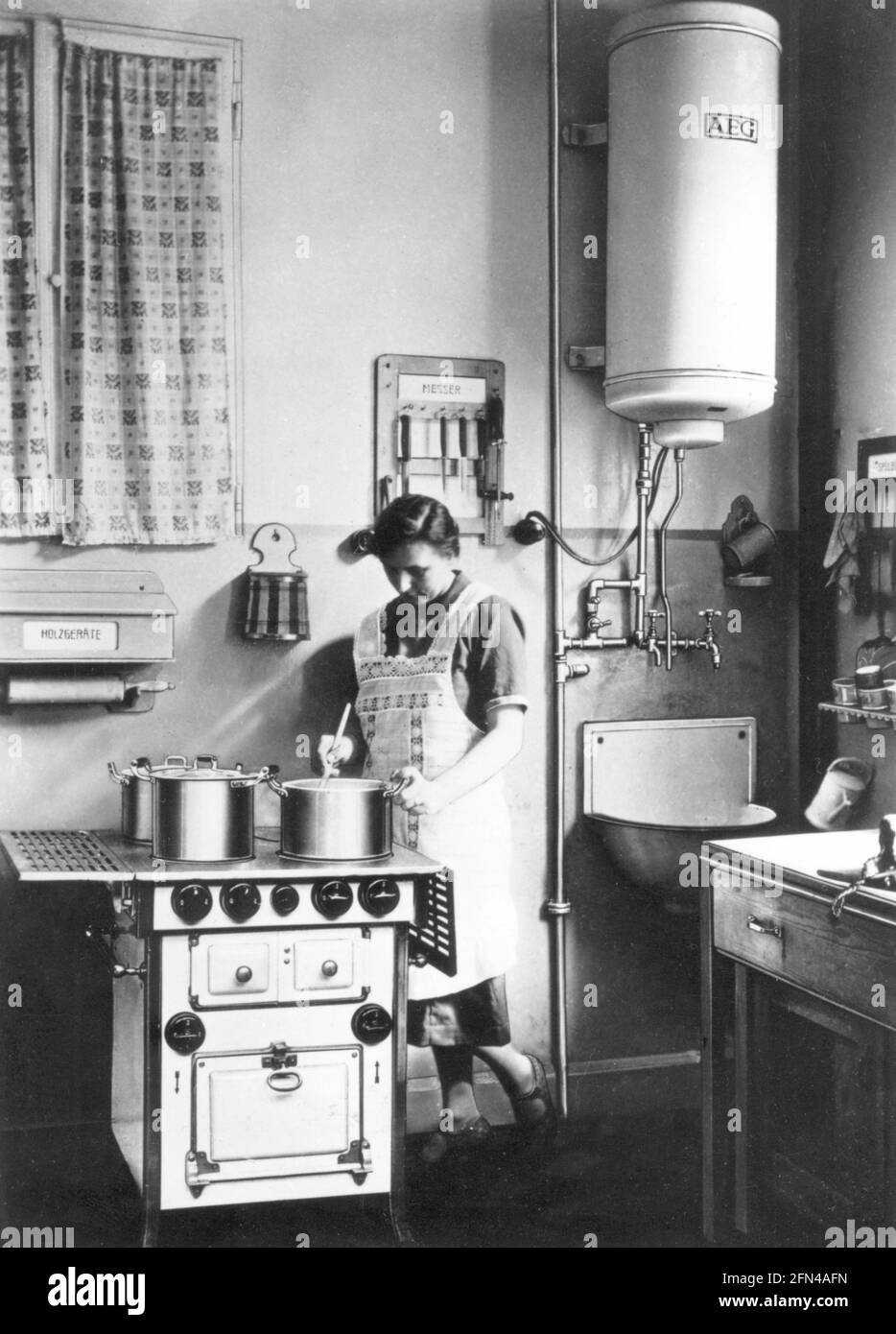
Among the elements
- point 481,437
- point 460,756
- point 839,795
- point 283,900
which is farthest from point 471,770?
point 839,795

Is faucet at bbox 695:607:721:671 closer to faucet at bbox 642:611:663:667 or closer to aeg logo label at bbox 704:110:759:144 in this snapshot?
faucet at bbox 642:611:663:667

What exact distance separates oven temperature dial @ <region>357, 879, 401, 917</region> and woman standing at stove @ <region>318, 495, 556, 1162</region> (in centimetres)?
44

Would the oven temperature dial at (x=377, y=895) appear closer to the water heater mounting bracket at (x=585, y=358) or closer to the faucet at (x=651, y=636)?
the faucet at (x=651, y=636)

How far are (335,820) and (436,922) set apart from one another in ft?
1.14

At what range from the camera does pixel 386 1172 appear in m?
2.91

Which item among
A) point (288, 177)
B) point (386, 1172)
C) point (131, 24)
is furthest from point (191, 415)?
point (386, 1172)

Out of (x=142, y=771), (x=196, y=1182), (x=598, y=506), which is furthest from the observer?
(x=598, y=506)

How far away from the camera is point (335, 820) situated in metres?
2.91

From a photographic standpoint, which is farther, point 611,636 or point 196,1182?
point 611,636

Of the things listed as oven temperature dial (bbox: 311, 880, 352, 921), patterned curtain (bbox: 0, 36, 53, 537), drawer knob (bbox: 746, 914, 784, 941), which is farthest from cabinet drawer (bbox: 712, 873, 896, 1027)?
patterned curtain (bbox: 0, 36, 53, 537)

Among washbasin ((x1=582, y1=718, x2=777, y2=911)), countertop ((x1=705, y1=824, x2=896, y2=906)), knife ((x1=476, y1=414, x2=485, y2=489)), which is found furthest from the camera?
knife ((x1=476, y1=414, x2=485, y2=489))

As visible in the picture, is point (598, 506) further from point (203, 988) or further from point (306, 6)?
point (203, 988)

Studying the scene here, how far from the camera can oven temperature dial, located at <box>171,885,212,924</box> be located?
9.08ft

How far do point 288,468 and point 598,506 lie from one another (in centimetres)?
97
